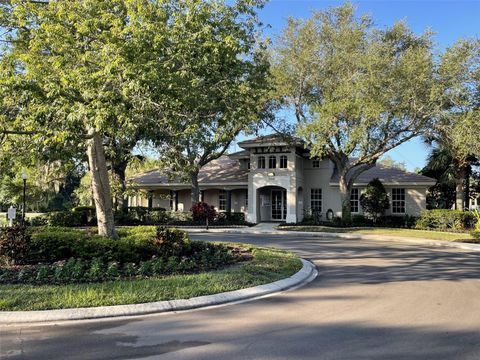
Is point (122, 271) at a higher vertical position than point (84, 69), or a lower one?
lower

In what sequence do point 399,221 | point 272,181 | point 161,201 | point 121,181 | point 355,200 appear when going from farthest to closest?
point 161,201, point 355,200, point 272,181, point 399,221, point 121,181

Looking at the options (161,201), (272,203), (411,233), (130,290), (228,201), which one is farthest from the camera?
(161,201)

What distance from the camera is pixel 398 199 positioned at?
32.2 m

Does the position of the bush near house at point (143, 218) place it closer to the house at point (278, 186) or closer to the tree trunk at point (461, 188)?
the house at point (278, 186)

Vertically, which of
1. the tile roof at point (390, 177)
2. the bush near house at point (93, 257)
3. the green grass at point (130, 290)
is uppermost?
the tile roof at point (390, 177)

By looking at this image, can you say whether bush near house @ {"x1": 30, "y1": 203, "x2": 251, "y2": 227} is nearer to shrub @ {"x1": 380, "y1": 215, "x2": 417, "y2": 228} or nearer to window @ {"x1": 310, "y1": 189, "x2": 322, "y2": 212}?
window @ {"x1": 310, "y1": 189, "x2": 322, "y2": 212}

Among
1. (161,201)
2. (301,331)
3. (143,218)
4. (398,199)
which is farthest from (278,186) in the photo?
(301,331)

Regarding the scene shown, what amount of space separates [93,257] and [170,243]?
2.12 meters

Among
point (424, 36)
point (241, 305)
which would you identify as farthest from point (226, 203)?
point (241, 305)

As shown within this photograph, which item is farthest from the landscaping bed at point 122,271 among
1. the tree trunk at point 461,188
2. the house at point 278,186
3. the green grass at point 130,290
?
the tree trunk at point 461,188

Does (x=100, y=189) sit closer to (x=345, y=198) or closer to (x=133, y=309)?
(x=133, y=309)

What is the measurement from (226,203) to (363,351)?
29.9 metres

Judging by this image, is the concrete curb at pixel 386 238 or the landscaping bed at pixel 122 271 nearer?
the landscaping bed at pixel 122 271

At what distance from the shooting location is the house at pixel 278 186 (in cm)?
3164
